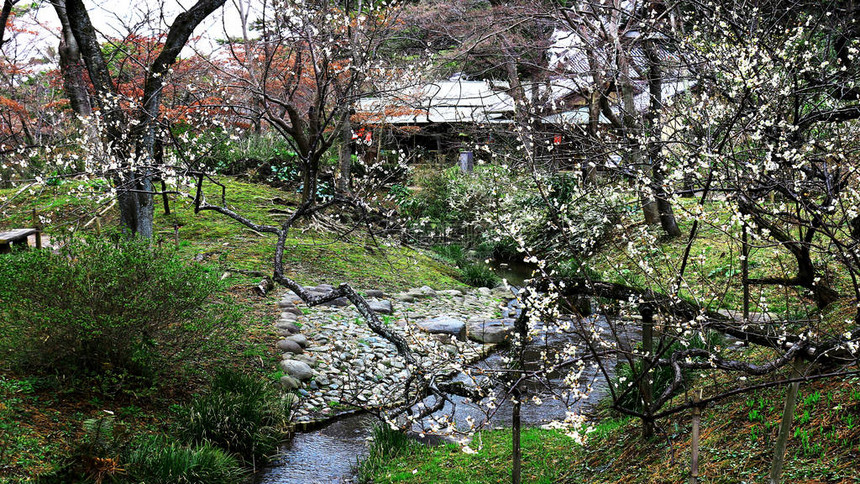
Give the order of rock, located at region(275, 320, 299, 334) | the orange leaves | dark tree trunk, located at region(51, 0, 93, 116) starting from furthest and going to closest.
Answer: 1. the orange leaves
2. dark tree trunk, located at region(51, 0, 93, 116)
3. rock, located at region(275, 320, 299, 334)

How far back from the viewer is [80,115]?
9961 millimetres

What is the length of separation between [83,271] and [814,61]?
334 inches

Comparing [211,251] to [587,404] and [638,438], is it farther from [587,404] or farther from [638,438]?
[638,438]

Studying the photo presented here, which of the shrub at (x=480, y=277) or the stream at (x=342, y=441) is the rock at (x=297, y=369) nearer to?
the stream at (x=342, y=441)

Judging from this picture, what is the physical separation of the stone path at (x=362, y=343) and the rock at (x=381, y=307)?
0.05 ft

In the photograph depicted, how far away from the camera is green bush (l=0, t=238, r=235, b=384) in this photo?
4.83 metres

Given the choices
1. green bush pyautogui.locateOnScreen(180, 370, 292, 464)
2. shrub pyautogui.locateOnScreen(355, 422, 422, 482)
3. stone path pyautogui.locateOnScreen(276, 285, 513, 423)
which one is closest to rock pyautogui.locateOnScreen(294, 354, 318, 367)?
stone path pyautogui.locateOnScreen(276, 285, 513, 423)

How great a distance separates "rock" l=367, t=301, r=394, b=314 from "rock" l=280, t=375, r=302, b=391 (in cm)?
211

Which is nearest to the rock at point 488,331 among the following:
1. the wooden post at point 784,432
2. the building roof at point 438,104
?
the building roof at point 438,104

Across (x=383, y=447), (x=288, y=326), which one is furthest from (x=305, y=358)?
(x=383, y=447)

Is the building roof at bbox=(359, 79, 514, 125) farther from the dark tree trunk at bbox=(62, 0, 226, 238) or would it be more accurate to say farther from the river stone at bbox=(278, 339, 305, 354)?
the river stone at bbox=(278, 339, 305, 354)

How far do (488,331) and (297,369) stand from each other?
3003 mm

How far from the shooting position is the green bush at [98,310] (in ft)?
15.8

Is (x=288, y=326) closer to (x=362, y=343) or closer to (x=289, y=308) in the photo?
(x=289, y=308)
